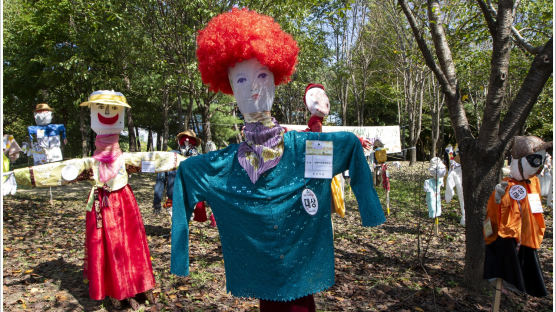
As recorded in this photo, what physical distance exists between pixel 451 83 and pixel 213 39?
2.83m

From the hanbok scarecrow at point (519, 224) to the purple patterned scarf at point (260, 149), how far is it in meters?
2.33

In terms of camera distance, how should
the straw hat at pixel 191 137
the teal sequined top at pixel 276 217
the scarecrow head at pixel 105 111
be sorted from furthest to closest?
the straw hat at pixel 191 137 → the scarecrow head at pixel 105 111 → the teal sequined top at pixel 276 217

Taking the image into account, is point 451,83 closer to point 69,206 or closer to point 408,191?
point 408,191

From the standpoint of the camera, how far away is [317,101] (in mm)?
4074

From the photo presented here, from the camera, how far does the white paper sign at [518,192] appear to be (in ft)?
10.1

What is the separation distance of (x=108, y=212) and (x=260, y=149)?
6.96ft

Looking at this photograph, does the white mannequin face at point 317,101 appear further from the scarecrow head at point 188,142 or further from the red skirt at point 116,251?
the scarecrow head at point 188,142

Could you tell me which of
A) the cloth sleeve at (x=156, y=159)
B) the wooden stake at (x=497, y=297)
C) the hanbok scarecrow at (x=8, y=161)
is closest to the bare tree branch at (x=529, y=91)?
the wooden stake at (x=497, y=297)

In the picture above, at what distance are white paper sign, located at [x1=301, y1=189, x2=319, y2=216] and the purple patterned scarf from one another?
26 centimetres

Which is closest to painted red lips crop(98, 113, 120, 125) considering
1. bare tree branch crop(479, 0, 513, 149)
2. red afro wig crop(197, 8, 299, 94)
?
red afro wig crop(197, 8, 299, 94)

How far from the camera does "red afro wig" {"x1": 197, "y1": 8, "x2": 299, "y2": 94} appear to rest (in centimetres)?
214

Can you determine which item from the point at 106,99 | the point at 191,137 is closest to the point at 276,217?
the point at 106,99

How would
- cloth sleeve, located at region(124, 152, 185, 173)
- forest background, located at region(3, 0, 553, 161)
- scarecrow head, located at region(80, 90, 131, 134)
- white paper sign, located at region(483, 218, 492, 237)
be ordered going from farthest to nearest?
forest background, located at region(3, 0, 553, 161) → cloth sleeve, located at region(124, 152, 185, 173) → scarecrow head, located at region(80, 90, 131, 134) → white paper sign, located at region(483, 218, 492, 237)

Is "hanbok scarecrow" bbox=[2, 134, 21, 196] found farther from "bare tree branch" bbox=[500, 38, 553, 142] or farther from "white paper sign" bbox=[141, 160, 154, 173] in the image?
"bare tree branch" bbox=[500, 38, 553, 142]
